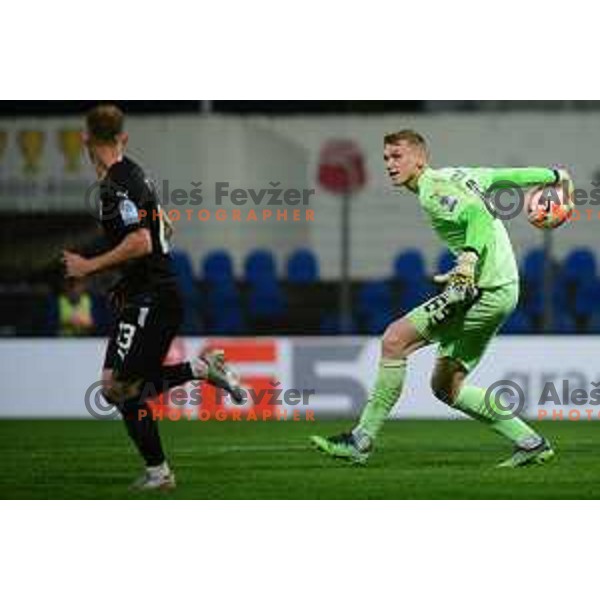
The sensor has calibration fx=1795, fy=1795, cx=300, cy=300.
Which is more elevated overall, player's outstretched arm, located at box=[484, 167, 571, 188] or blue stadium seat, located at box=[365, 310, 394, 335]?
player's outstretched arm, located at box=[484, 167, 571, 188]

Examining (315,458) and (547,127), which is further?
(547,127)

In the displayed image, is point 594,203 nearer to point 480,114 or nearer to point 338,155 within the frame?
point 480,114

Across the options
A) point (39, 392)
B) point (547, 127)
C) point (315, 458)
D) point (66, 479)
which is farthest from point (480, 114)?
point (66, 479)

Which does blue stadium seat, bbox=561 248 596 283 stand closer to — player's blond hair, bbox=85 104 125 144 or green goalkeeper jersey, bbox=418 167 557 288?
green goalkeeper jersey, bbox=418 167 557 288

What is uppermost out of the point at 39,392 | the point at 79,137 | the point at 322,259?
the point at 79,137

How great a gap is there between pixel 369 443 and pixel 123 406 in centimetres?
154

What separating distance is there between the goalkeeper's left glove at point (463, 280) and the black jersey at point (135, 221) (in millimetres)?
1288

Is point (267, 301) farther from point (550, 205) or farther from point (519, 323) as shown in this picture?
point (550, 205)

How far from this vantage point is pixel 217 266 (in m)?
15.2

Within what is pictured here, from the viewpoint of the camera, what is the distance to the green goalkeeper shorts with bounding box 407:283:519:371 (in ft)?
→ 29.7

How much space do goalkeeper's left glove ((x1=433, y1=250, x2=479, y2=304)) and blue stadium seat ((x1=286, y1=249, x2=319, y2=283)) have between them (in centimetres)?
615

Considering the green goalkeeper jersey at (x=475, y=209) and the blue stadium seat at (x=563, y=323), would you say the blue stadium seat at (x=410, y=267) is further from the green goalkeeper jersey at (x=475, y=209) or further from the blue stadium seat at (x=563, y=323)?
the green goalkeeper jersey at (x=475, y=209)

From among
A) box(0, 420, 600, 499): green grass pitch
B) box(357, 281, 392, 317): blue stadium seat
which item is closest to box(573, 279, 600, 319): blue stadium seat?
box(357, 281, 392, 317): blue stadium seat

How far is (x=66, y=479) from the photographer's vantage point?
9320 mm
